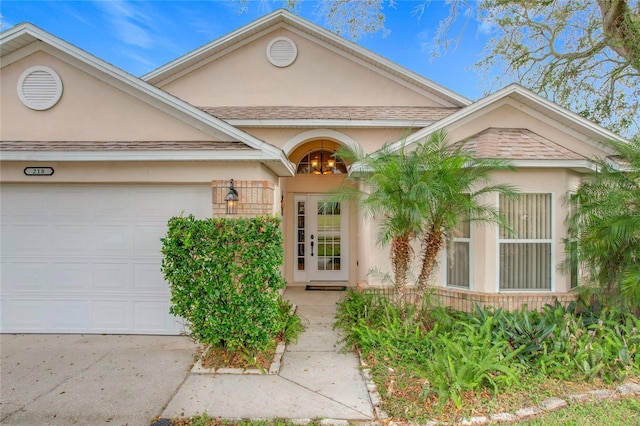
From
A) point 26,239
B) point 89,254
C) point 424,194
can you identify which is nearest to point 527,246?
point 424,194

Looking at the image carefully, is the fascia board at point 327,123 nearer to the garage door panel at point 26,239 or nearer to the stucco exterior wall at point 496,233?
the stucco exterior wall at point 496,233

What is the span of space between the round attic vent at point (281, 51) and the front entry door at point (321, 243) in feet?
13.5

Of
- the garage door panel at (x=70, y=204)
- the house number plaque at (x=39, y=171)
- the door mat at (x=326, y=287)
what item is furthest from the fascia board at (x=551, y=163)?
the house number plaque at (x=39, y=171)

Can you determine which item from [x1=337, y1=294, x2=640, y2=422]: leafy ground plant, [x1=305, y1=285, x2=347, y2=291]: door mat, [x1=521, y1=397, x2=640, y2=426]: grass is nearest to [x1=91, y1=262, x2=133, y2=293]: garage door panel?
[x1=337, y1=294, x2=640, y2=422]: leafy ground plant

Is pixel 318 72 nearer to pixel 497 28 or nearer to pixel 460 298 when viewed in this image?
pixel 460 298

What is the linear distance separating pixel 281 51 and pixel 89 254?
7.37 meters

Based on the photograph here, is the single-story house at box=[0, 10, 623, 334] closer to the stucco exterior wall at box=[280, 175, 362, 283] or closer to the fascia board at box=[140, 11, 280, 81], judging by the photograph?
the stucco exterior wall at box=[280, 175, 362, 283]

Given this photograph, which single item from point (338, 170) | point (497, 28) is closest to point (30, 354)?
point (338, 170)

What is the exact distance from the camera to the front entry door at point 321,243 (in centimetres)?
1046

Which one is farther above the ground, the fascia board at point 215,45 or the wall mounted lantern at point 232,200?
the fascia board at point 215,45

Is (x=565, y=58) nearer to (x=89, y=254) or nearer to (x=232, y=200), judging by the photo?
(x=232, y=200)

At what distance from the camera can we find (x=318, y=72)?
31.7ft

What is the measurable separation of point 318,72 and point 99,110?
586 cm

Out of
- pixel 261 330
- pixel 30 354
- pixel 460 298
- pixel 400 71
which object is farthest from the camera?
pixel 400 71
